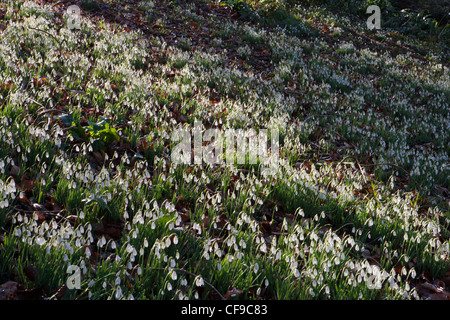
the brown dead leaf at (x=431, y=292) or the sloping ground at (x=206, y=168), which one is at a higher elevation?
the sloping ground at (x=206, y=168)

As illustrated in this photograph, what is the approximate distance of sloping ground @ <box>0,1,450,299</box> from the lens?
229 cm

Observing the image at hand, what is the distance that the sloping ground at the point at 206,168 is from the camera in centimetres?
229

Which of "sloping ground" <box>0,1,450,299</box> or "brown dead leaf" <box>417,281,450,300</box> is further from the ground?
"sloping ground" <box>0,1,450,299</box>

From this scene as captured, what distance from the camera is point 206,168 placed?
382cm

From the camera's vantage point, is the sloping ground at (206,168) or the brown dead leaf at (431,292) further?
the brown dead leaf at (431,292)

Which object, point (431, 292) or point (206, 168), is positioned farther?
point (206, 168)

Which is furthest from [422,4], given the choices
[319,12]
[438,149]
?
[438,149]

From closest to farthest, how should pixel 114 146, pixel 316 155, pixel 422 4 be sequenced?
pixel 114 146
pixel 316 155
pixel 422 4

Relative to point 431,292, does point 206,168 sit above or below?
above

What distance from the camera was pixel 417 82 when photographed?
9.53 metres

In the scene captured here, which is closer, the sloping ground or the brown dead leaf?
the sloping ground
